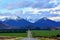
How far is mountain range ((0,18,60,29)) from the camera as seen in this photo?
522 cm

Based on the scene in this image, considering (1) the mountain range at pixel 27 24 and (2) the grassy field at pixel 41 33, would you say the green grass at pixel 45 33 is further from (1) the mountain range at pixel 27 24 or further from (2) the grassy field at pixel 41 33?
(1) the mountain range at pixel 27 24

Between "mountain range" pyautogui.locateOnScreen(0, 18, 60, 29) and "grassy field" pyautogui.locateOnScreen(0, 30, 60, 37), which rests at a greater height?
"mountain range" pyautogui.locateOnScreen(0, 18, 60, 29)

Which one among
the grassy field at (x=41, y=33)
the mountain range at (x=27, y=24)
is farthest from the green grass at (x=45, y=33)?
the mountain range at (x=27, y=24)

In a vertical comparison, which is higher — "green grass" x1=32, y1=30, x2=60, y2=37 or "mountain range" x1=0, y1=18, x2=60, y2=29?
"mountain range" x1=0, y1=18, x2=60, y2=29

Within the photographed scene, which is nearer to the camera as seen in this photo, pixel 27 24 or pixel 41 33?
pixel 41 33

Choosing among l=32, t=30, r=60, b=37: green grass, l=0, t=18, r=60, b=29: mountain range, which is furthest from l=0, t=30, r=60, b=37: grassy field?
l=0, t=18, r=60, b=29: mountain range

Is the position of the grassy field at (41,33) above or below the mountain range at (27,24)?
below

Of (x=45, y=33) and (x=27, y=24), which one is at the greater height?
(x=27, y=24)

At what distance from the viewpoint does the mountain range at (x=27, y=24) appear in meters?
5.22

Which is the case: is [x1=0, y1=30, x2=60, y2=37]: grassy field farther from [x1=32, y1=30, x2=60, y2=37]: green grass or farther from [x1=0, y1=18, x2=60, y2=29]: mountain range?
[x1=0, y1=18, x2=60, y2=29]: mountain range

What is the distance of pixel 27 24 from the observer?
5270 mm

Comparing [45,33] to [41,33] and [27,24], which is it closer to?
[41,33]

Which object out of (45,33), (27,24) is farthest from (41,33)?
(27,24)

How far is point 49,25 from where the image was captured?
5285 millimetres
